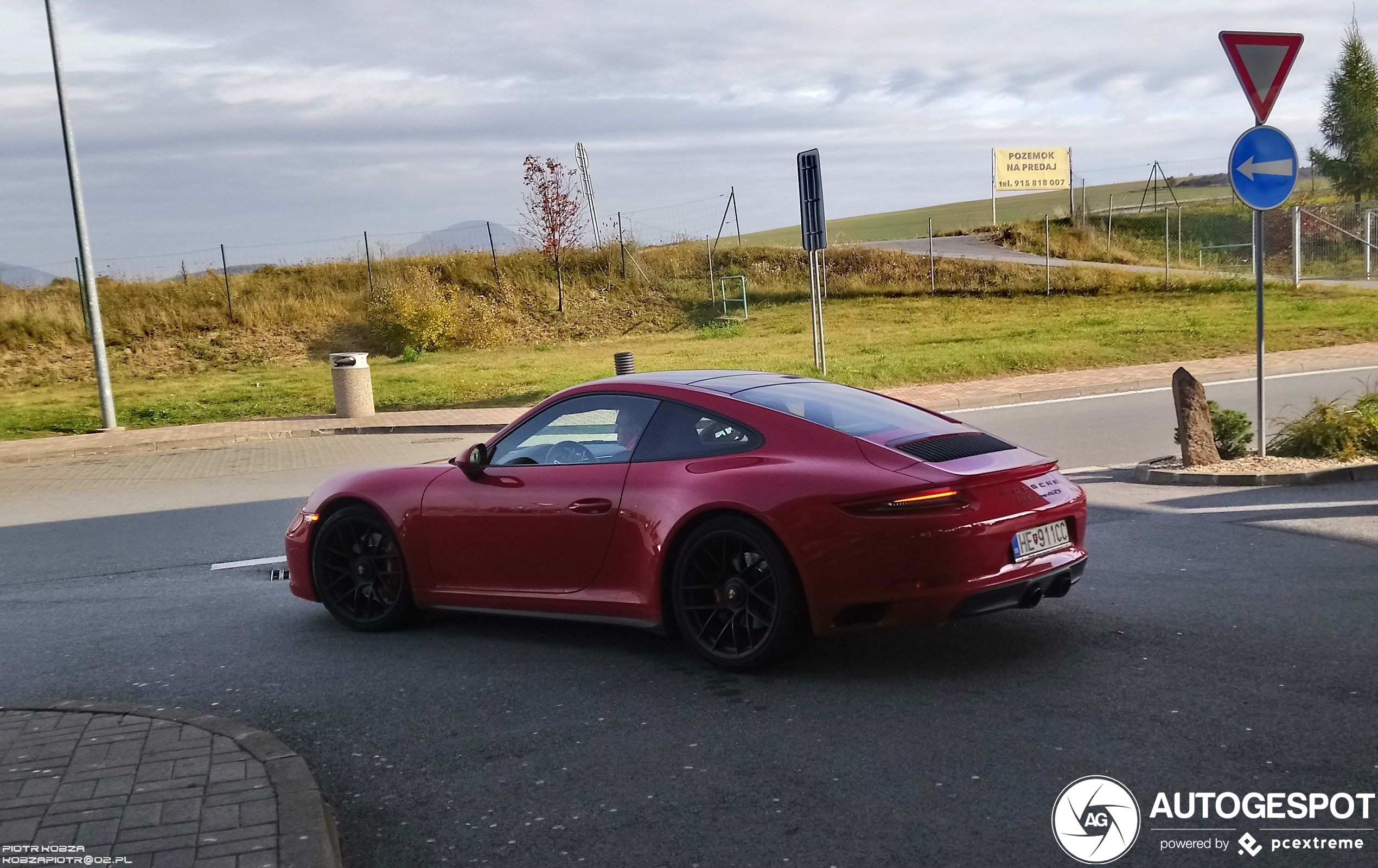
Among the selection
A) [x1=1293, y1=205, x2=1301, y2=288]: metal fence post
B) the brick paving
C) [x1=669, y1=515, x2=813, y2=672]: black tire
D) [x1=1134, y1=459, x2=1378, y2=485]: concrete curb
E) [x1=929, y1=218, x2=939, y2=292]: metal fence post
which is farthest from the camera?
[x1=929, y1=218, x2=939, y2=292]: metal fence post

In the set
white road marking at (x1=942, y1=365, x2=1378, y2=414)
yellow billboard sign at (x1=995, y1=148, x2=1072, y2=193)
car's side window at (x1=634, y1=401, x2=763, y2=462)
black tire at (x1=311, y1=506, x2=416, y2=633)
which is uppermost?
yellow billboard sign at (x1=995, y1=148, x2=1072, y2=193)

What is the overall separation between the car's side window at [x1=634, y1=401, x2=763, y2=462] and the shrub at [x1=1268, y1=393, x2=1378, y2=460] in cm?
674

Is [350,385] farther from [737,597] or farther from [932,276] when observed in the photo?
[932,276]

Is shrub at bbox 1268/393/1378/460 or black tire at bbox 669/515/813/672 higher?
black tire at bbox 669/515/813/672

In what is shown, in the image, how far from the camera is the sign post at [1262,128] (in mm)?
9656

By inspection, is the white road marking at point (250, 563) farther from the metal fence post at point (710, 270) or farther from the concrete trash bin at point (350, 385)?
the metal fence post at point (710, 270)

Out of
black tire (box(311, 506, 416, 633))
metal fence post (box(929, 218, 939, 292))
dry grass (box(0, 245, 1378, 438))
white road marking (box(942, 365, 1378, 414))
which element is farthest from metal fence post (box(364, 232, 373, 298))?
black tire (box(311, 506, 416, 633))

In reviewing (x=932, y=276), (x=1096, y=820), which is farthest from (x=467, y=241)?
(x=1096, y=820)

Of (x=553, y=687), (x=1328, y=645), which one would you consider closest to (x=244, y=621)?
(x=553, y=687)

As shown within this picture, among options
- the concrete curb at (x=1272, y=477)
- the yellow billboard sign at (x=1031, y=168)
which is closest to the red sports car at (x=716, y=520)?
the concrete curb at (x=1272, y=477)

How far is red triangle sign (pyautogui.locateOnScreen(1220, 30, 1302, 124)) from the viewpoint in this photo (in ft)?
31.7

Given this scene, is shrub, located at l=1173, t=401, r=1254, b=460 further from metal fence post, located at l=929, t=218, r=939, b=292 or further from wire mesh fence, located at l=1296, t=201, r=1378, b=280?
wire mesh fence, located at l=1296, t=201, r=1378, b=280

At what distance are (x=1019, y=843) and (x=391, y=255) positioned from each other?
3966 cm

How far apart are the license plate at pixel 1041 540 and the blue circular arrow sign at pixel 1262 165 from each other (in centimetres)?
574
